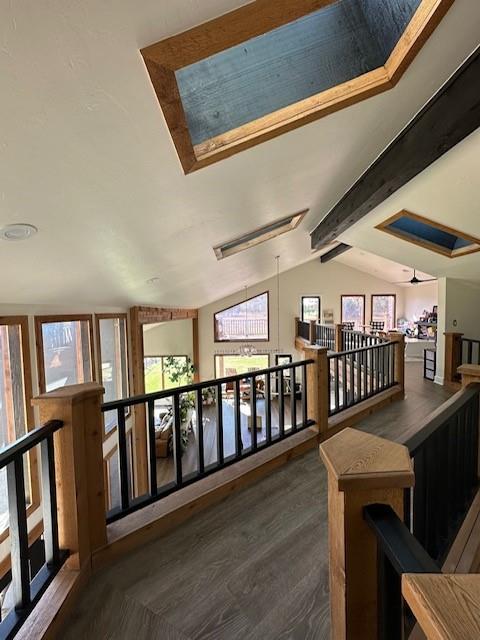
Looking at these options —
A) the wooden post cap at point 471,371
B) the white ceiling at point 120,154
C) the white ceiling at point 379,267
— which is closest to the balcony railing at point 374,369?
the wooden post cap at point 471,371

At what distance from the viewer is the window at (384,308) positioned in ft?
37.3

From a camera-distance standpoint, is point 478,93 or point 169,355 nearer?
point 478,93

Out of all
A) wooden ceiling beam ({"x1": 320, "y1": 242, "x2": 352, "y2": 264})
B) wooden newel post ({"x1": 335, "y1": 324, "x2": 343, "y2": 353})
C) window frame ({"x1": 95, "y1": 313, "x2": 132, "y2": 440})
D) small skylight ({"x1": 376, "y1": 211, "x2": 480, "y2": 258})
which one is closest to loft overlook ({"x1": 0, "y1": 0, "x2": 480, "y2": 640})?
window frame ({"x1": 95, "y1": 313, "x2": 132, "y2": 440})

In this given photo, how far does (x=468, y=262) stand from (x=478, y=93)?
3631mm

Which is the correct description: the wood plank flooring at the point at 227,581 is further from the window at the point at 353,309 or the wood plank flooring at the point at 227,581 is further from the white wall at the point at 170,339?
the window at the point at 353,309

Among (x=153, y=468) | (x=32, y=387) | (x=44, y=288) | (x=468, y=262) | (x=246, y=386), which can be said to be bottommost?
(x=246, y=386)

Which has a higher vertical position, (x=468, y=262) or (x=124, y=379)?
(x=468, y=262)

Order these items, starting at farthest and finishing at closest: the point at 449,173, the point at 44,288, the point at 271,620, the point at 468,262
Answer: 1. the point at 468,262
2. the point at 449,173
3. the point at 44,288
4. the point at 271,620

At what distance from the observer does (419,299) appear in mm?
11125

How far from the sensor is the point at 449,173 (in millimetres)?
3037

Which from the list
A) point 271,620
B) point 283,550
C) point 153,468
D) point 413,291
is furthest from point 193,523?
point 413,291

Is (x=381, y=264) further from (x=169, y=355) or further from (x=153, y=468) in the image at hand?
(x=153, y=468)

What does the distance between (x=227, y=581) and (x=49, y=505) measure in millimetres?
912

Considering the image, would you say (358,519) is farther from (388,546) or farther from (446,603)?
(446,603)
